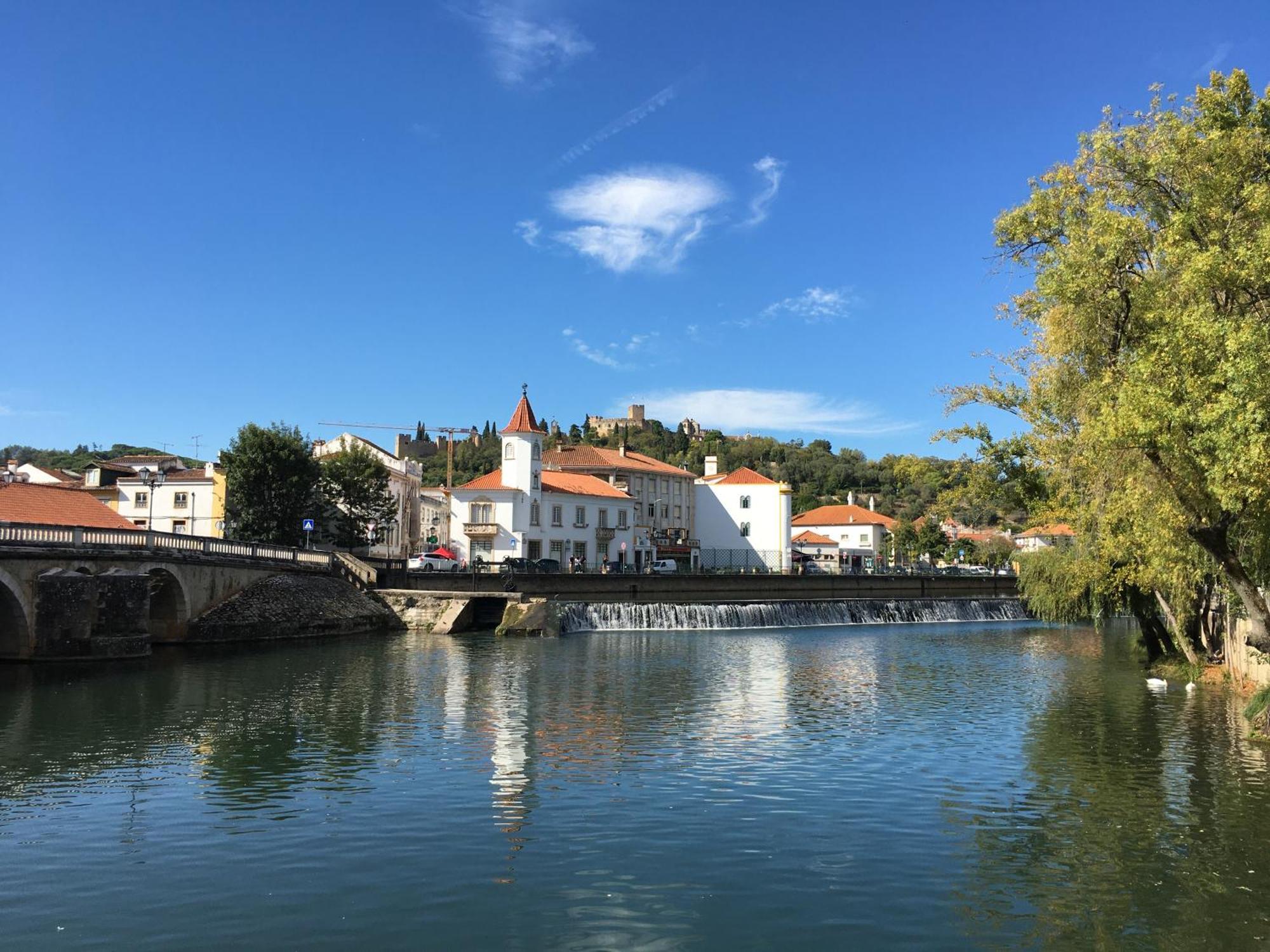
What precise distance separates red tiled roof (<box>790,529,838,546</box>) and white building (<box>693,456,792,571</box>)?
20998mm

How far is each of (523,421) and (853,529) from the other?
63448 mm

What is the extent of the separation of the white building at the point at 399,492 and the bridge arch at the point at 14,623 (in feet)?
159

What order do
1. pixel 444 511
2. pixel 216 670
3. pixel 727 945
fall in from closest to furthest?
pixel 727 945 < pixel 216 670 < pixel 444 511

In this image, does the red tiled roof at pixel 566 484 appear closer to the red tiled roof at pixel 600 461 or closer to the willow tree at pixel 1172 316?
the red tiled roof at pixel 600 461

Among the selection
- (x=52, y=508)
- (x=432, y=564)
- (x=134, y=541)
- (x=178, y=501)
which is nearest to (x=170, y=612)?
(x=134, y=541)

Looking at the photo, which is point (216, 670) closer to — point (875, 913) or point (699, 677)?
point (699, 677)

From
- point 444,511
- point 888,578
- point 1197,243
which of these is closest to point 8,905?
point 1197,243

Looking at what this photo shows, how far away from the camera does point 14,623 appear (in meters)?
34.8

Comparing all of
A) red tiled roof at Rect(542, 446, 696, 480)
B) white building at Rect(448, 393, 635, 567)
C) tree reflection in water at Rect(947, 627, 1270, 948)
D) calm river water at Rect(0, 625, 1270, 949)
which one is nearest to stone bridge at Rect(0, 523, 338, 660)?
calm river water at Rect(0, 625, 1270, 949)

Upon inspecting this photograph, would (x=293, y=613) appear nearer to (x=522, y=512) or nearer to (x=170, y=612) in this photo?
(x=170, y=612)

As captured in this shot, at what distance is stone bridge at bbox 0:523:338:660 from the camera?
113ft

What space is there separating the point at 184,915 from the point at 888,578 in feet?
228

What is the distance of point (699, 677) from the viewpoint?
3497 cm

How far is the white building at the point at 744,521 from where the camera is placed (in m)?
101
